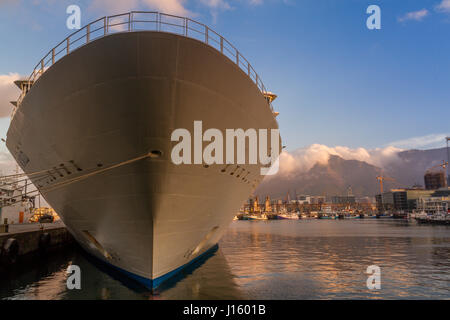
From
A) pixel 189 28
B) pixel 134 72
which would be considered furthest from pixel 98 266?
pixel 189 28

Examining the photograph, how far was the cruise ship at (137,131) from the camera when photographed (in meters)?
6.32

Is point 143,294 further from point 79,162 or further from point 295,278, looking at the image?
point 295,278

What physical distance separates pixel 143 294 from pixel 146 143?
4335mm

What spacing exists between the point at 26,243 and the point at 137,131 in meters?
14.6

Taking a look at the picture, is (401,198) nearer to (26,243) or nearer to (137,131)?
(26,243)

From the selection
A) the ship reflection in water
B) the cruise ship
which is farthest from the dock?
the cruise ship

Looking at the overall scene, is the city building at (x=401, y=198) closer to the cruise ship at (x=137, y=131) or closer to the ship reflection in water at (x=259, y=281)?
the ship reflection in water at (x=259, y=281)

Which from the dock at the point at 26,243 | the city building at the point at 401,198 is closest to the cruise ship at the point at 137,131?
the dock at the point at 26,243

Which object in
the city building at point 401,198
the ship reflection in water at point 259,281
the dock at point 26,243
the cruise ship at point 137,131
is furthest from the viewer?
the city building at point 401,198

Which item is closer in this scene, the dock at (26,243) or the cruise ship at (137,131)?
the cruise ship at (137,131)

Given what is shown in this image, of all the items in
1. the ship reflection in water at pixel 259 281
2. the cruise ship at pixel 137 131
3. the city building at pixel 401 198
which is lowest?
the city building at pixel 401 198

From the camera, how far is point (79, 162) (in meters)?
7.41

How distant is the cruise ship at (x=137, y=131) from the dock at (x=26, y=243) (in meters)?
8.13

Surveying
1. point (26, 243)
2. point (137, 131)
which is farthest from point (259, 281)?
point (26, 243)
